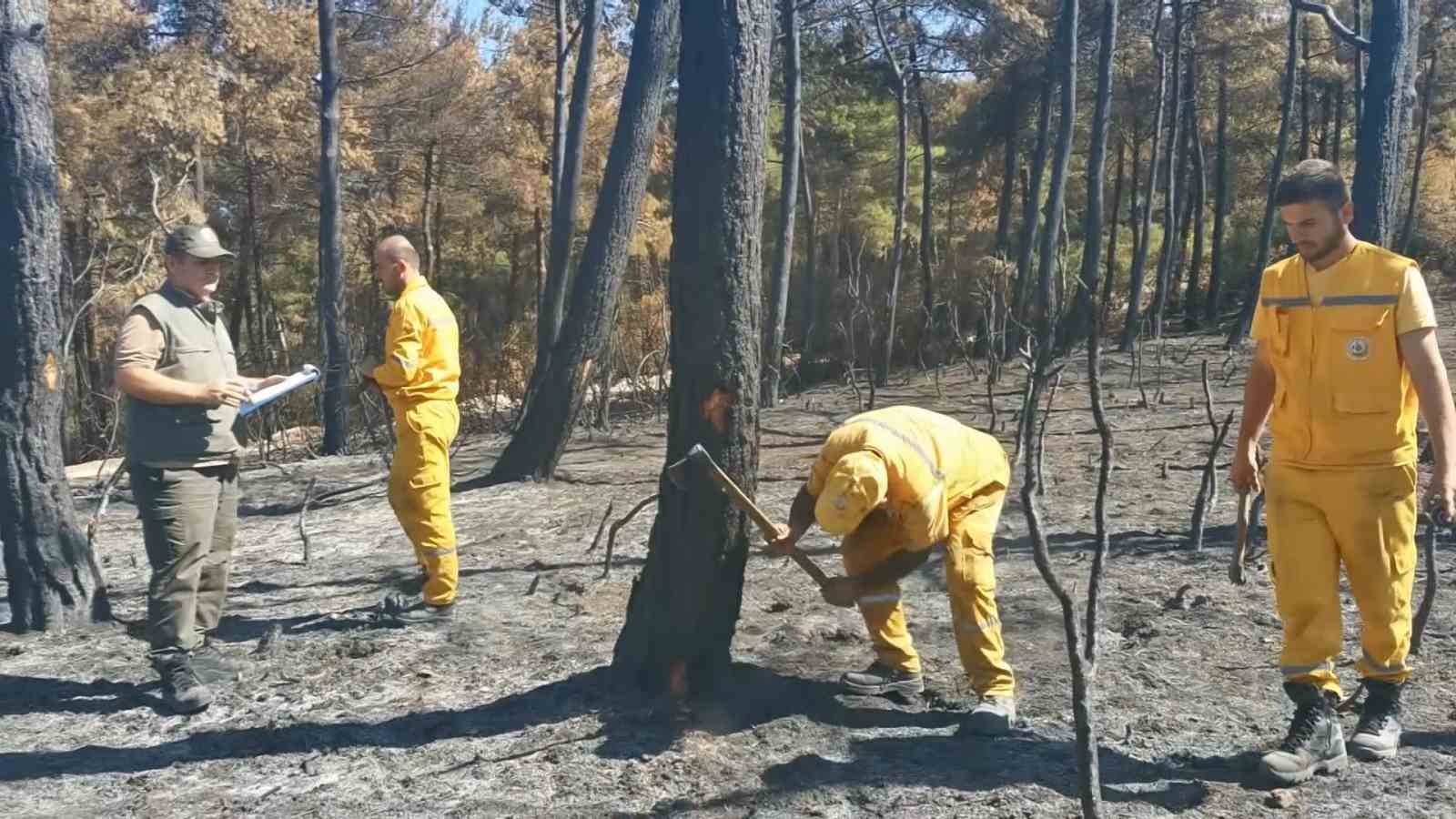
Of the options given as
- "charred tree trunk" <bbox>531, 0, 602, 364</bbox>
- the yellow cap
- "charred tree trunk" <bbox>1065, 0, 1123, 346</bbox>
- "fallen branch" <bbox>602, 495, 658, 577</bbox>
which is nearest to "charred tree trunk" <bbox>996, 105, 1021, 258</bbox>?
"charred tree trunk" <bbox>1065, 0, 1123, 346</bbox>

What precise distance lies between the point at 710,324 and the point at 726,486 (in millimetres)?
561

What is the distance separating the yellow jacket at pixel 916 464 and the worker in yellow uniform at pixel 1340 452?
0.93m

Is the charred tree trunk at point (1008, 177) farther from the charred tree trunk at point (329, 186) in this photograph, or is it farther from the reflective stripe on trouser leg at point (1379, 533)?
the reflective stripe on trouser leg at point (1379, 533)

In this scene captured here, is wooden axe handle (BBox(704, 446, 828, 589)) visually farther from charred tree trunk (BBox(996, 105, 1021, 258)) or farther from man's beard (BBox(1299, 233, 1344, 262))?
charred tree trunk (BBox(996, 105, 1021, 258))

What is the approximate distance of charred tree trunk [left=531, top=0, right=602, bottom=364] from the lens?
39.4 ft

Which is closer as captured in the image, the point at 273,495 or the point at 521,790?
the point at 521,790

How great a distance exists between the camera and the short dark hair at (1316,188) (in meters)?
3.60

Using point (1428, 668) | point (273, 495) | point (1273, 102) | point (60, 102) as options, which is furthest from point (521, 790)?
point (1273, 102)

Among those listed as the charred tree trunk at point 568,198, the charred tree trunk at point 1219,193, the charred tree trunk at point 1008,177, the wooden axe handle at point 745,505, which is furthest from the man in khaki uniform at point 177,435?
the charred tree trunk at point 1219,193

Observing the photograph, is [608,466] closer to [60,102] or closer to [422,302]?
[422,302]

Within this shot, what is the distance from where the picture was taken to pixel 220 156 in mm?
24656

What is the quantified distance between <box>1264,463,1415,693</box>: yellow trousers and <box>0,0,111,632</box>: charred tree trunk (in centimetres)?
479

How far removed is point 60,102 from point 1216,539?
18.7 meters

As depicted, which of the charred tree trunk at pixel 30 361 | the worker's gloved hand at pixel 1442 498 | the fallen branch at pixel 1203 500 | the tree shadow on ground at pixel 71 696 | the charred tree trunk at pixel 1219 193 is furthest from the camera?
the charred tree trunk at pixel 1219 193
